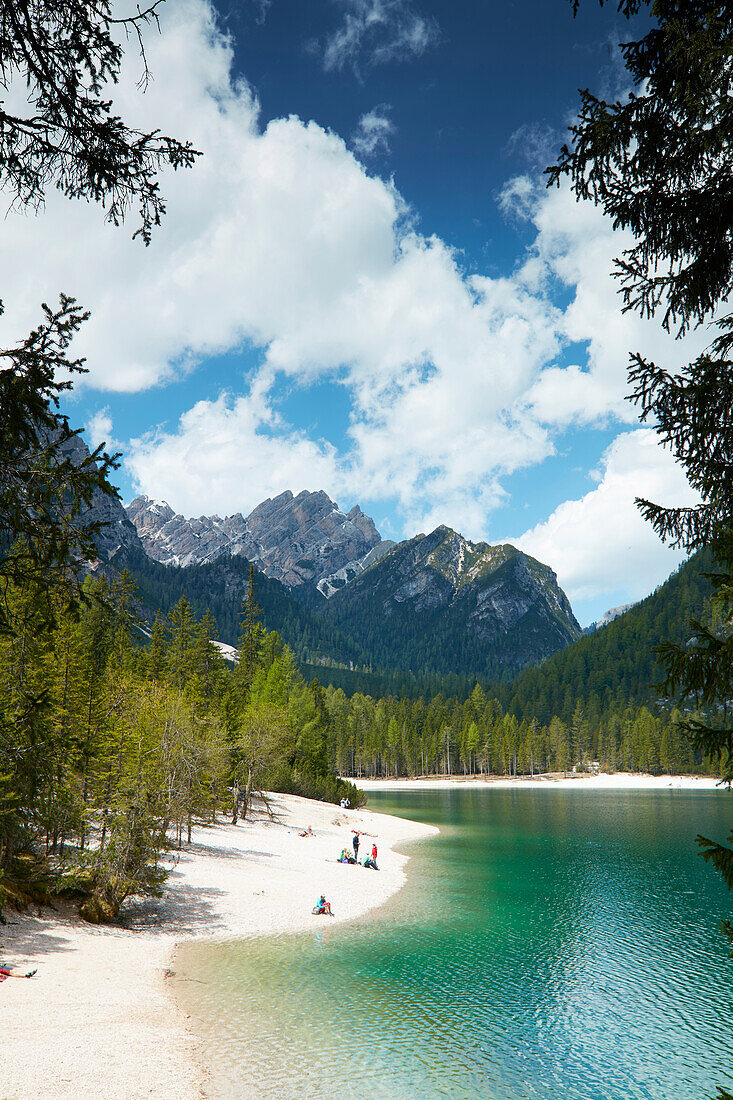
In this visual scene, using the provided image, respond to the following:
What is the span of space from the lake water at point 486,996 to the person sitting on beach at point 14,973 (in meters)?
4.49

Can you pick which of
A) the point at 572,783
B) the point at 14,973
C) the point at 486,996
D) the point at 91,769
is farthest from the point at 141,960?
the point at 572,783

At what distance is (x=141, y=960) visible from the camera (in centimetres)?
2197

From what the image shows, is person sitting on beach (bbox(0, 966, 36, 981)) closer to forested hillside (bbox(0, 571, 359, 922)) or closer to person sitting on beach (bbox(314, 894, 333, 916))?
forested hillside (bbox(0, 571, 359, 922))

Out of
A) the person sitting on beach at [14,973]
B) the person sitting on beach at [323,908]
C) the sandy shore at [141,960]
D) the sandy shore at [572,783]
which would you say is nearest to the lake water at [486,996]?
the sandy shore at [141,960]

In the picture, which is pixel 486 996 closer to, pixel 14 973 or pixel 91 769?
pixel 14 973

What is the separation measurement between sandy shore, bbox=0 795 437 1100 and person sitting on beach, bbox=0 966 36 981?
31 cm

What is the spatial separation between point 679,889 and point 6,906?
3639 centimetres

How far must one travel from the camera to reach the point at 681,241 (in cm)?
1016

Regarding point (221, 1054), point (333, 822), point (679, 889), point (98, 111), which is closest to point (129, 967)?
point (221, 1054)

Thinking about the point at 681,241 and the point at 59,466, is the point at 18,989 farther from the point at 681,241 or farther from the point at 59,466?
the point at 681,241

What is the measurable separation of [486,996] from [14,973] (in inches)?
583

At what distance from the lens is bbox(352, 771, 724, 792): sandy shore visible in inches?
5315

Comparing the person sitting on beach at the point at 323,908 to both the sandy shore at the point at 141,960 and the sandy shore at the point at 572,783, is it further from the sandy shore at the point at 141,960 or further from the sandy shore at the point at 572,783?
the sandy shore at the point at 572,783

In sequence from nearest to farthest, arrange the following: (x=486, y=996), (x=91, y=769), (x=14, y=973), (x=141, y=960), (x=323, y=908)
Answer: (x=14, y=973), (x=486, y=996), (x=141, y=960), (x=91, y=769), (x=323, y=908)
